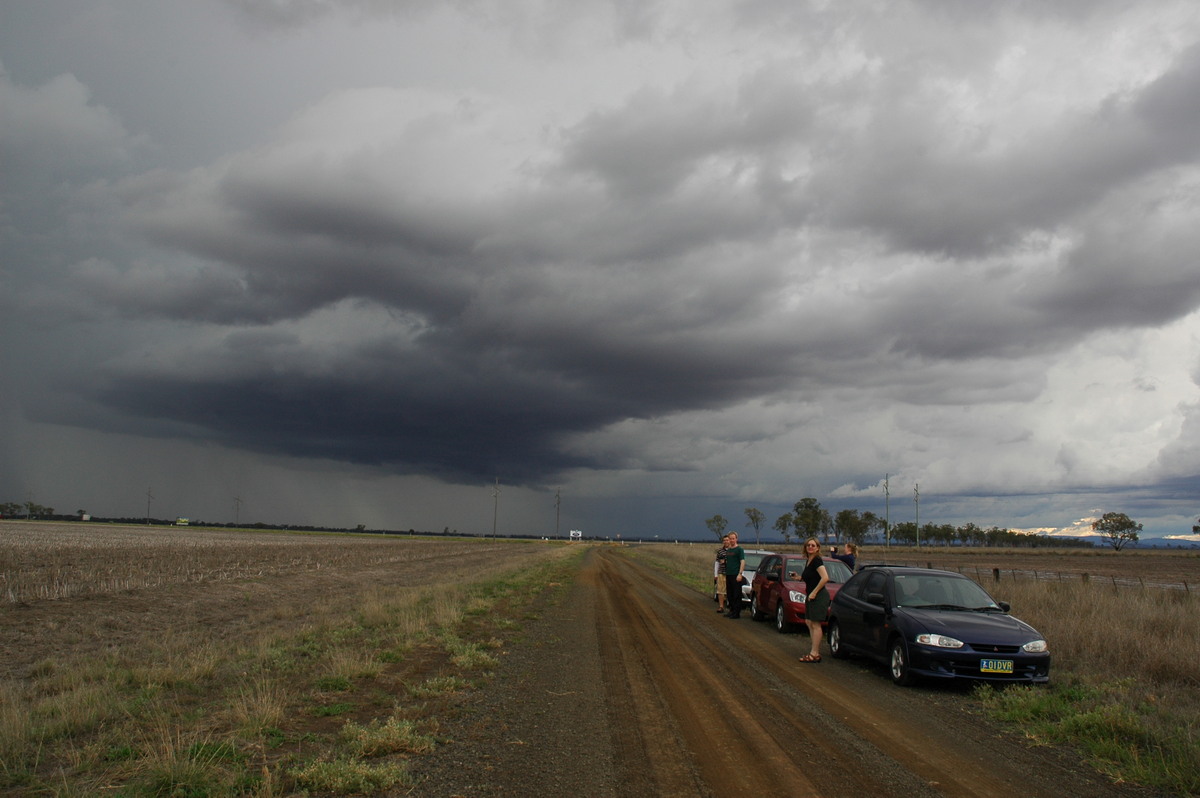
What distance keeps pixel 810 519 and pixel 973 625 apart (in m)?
148

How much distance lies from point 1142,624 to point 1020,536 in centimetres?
21017

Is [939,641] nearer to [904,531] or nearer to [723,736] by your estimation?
[723,736]

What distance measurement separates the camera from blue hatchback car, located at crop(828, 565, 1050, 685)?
9.96m

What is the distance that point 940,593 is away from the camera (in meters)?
11.8

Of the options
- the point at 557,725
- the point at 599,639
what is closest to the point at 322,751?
the point at 557,725

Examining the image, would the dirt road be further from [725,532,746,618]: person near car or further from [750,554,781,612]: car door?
[725,532,746,618]: person near car

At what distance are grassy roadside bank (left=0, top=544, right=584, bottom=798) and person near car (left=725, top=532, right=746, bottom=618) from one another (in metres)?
6.21

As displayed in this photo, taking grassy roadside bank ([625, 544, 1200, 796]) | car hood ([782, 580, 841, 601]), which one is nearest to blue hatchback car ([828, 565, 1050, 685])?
grassy roadside bank ([625, 544, 1200, 796])

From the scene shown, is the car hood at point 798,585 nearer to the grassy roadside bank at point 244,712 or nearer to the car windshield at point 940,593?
the car windshield at point 940,593

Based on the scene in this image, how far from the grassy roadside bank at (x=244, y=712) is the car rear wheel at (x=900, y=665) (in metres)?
5.89

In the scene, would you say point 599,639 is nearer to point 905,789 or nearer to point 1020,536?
point 905,789

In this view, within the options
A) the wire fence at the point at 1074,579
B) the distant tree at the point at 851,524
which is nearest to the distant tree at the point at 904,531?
the distant tree at the point at 851,524

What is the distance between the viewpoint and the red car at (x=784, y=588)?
16.2 meters

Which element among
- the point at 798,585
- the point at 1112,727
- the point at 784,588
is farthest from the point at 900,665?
the point at 798,585
